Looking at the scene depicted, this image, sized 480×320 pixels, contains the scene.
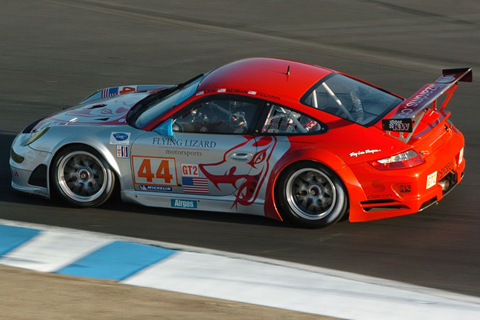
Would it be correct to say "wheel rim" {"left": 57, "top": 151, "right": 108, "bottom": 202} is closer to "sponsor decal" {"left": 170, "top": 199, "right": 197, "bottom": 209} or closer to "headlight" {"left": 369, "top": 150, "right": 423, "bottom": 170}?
"sponsor decal" {"left": 170, "top": 199, "right": 197, "bottom": 209}

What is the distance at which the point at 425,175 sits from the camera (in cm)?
682

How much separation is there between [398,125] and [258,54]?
747cm

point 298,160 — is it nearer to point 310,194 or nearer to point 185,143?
point 310,194

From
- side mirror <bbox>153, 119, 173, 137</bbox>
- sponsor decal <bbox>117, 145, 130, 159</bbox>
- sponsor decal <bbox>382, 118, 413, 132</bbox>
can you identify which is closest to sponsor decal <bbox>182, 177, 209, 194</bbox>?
side mirror <bbox>153, 119, 173, 137</bbox>

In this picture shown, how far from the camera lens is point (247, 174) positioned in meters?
7.03

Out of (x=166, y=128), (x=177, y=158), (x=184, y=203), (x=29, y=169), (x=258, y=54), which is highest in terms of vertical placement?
(x=258, y=54)

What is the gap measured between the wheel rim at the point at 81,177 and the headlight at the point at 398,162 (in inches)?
99.6

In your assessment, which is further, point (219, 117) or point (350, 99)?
point (350, 99)

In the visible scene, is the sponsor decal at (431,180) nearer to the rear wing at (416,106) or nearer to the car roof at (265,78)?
the rear wing at (416,106)

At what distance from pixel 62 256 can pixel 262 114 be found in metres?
2.09

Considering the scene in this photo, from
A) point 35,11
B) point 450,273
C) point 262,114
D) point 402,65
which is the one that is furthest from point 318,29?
point 450,273

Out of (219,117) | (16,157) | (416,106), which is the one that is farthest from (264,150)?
(16,157)

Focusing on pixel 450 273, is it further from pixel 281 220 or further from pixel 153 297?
pixel 153 297

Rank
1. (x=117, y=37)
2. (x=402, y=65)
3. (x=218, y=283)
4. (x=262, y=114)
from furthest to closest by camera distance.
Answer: (x=117, y=37) < (x=402, y=65) < (x=262, y=114) < (x=218, y=283)
